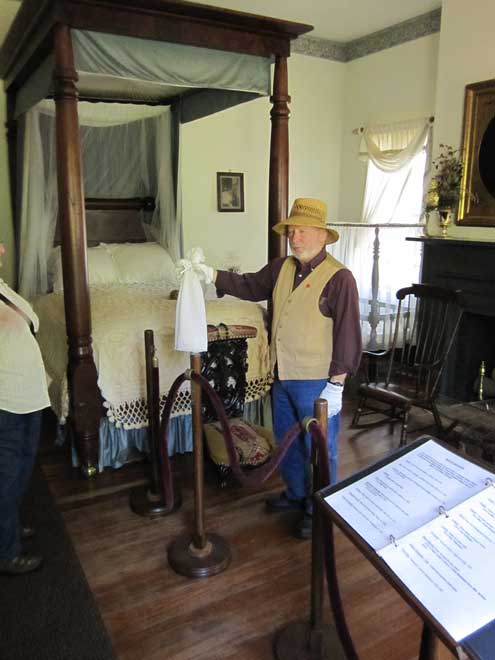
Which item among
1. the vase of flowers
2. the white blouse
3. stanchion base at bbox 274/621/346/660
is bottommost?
stanchion base at bbox 274/621/346/660

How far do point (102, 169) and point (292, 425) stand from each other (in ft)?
9.74

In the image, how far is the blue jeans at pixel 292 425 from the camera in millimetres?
2467

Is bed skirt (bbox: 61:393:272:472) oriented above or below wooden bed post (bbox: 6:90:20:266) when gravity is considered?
below

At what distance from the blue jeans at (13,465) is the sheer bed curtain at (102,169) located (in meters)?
2.16

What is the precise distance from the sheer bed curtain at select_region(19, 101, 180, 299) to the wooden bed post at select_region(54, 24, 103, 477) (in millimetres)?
1371

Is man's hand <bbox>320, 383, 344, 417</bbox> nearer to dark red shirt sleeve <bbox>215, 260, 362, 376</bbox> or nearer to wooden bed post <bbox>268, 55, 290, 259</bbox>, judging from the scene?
dark red shirt sleeve <bbox>215, 260, 362, 376</bbox>

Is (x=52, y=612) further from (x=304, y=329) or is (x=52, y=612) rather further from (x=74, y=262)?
(x=74, y=262)

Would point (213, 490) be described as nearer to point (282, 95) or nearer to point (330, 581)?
point (330, 581)

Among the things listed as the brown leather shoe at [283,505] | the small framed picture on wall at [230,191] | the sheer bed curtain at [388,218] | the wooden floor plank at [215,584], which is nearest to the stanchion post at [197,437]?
the wooden floor plank at [215,584]

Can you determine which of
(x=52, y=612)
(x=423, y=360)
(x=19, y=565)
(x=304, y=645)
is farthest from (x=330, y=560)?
(x=423, y=360)

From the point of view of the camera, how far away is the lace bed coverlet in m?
2.94

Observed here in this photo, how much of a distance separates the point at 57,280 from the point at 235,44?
6.61 ft

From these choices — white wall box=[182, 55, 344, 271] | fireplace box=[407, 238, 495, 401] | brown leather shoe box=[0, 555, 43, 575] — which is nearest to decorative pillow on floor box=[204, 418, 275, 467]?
brown leather shoe box=[0, 555, 43, 575]

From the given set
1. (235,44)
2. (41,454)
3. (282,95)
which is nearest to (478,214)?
(282,95)
